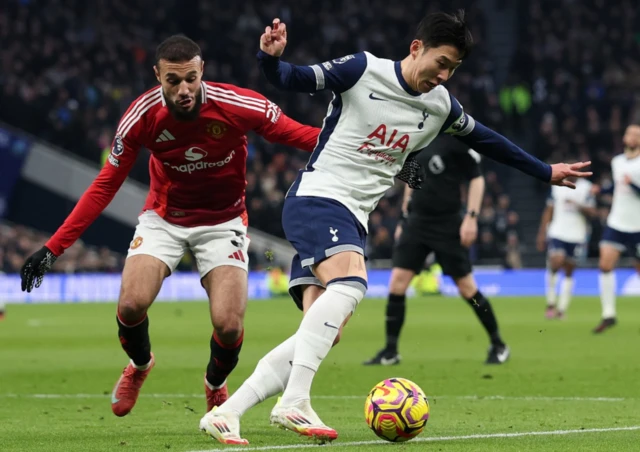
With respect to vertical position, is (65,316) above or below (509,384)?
below

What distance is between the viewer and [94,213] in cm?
662

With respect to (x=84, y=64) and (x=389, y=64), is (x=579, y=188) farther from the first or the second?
(x=84, y=64)

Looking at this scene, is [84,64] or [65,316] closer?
[65,316]

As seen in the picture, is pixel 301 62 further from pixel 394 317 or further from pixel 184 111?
pixel 184 111

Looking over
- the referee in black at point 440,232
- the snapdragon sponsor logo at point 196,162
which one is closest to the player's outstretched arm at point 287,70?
the snapdragon sponsor logo at point 196,162

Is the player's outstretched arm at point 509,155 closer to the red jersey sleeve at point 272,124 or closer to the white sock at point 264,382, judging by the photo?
the red jersey sleeve at point 272,124

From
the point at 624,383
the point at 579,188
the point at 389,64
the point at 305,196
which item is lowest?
the point at 579,188

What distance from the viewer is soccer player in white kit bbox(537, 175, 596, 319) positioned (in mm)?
18594

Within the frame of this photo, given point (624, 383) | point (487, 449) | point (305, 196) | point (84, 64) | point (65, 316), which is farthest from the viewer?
point (84, 64)

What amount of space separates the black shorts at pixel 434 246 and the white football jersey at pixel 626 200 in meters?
4.22

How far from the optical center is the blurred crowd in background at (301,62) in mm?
28906

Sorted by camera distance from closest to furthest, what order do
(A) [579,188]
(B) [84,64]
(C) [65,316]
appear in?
1. (A) [579,188]
2. (C) [65,316]
3. (B) [84,64]

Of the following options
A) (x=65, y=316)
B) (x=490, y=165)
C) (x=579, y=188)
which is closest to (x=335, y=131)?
(x=579, y=188)

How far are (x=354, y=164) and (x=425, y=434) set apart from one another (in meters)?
1.54
